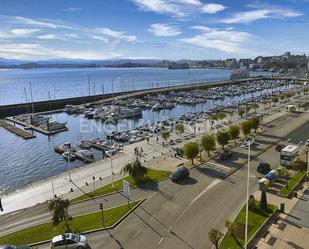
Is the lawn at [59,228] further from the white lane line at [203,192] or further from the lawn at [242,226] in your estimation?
the lawn at [242,226]

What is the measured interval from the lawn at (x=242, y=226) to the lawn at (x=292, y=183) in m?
3.84

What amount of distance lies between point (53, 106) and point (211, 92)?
6549 cm

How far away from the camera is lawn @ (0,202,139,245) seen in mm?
26484

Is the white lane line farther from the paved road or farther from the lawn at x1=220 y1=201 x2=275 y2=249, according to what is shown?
the lawn at x1=220 y1=201 x2=275 y2=249

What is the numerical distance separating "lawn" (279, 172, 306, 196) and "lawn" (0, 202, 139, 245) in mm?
16129

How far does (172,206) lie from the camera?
102 ft

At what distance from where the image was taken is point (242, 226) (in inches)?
1038

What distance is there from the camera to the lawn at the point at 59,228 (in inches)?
1043

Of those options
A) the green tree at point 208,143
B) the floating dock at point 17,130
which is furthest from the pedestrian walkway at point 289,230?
the floating dock at point 17,130

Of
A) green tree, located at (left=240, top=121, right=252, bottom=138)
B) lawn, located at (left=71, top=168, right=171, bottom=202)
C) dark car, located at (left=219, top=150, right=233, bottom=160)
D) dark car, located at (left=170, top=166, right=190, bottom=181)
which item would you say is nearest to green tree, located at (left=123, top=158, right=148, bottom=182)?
lawn, located at (left=71, top=168, right=171, bottom=202)

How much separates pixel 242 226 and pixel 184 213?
5.46 metres

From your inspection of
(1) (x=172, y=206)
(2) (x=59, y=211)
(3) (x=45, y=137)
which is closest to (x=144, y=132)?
(3) (x=45, y=137)

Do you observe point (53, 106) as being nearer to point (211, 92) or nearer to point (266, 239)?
point (211, 92)

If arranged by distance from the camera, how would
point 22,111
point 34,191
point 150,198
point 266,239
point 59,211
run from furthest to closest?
point 22,111, point 34,191, point 150,198, point 59,211, point 266,239
